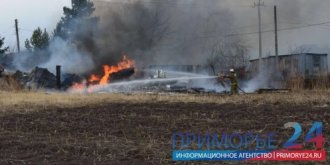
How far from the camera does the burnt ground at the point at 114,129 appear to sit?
601 centimetres

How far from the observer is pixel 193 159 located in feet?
18.6

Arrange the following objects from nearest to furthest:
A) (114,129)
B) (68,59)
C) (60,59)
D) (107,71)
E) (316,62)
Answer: (114,129), (107,71), (68,59), (60,59), (316,62)

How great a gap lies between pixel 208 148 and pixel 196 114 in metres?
4.52

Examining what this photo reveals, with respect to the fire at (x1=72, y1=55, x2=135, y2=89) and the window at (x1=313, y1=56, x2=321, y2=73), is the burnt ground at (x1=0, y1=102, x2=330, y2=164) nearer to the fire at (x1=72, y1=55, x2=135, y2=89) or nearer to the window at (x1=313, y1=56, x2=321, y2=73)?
the fire at (x1=72, y1=55, x2=135, y2=89)

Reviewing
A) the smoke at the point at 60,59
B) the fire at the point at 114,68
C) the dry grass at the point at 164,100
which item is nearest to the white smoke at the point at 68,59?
the smoke at the point at 60,59

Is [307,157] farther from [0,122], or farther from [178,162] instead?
[0,122]

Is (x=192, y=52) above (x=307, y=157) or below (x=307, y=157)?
above

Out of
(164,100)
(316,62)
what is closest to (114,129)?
(164,100)

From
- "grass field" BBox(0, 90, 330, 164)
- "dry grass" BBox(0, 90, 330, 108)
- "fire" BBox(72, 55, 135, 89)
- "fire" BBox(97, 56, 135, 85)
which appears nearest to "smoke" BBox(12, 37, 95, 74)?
"fire" BBox(72, 55, 135, 89)

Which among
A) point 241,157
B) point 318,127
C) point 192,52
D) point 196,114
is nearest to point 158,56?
point 192,52

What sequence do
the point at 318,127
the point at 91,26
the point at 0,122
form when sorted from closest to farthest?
the point at 318,127 < the point at 0,122 < the point at 91,26

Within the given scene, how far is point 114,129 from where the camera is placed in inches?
329

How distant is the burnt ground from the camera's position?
6.01 meters

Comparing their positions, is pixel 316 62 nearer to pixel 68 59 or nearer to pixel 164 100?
pixel 68 59
